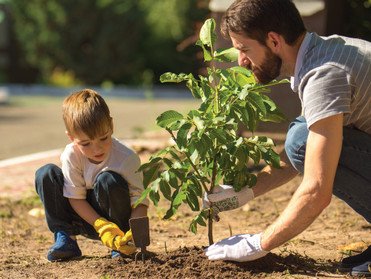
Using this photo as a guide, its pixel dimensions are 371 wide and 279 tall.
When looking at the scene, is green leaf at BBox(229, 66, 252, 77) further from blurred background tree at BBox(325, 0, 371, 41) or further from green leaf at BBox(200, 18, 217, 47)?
blurred background tree at BBox(325, 0, 371, 41)

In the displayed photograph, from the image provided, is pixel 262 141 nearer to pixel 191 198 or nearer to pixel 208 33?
pixel 191 198

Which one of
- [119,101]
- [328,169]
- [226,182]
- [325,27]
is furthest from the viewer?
[119,101]

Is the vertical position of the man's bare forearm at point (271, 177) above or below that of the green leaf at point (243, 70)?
below

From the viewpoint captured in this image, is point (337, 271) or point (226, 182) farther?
point (226, 182)

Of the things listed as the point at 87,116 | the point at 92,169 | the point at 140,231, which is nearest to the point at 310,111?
the point at 140,231

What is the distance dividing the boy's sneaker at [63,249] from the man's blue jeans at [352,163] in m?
1.20

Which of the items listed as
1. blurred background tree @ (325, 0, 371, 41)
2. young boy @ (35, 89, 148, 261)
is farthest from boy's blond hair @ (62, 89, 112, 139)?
blurred background tree @ (325, 0, 371, 41)

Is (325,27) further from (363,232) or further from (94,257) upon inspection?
(94,257)

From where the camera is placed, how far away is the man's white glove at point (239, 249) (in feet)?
8.14

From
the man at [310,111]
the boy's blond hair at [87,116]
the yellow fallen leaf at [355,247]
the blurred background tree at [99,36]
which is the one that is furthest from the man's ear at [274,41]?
the blurred background tree at [99,36]

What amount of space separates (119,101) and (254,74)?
1223 cm

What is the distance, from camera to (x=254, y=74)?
8.37 feet

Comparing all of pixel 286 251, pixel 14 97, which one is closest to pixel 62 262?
pixel 286 251

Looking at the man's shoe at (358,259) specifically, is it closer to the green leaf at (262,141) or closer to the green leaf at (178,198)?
the green leaf at (262,141)
